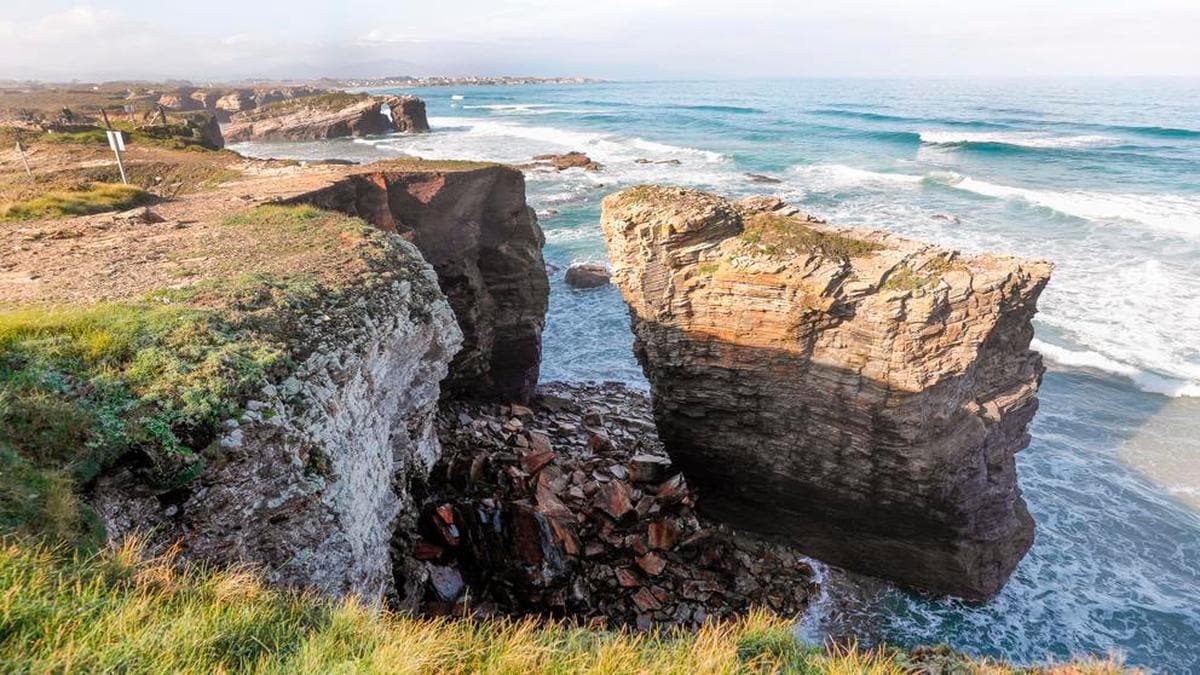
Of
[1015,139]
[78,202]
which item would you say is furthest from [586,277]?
[1015,139]

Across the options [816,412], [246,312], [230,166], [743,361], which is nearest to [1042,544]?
[816,412]

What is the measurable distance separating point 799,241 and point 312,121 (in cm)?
6913

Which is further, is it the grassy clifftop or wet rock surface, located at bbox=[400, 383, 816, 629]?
wet rock surface, located at bbox=[400, 383, 816, 629]

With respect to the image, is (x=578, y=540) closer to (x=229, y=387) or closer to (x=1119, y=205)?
(x=229, y=387)

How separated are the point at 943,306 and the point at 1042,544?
6.54m

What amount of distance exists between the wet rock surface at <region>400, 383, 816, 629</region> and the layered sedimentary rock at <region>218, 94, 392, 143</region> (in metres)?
61.1

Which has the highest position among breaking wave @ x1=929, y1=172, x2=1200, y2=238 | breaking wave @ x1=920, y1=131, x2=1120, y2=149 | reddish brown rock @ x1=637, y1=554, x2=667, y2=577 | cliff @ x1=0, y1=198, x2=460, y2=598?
cliff @ x1=0, y1=198, x2=460, y2=598

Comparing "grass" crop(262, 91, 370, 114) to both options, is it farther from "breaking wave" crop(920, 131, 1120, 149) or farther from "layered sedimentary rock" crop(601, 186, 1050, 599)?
"layered sedimentary rock" crop(601, 186, 1050, 599)

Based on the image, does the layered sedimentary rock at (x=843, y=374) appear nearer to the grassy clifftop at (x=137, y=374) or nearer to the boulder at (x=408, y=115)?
the grassy clifftop at (x=137, y=374)

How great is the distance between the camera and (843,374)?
10625 mm

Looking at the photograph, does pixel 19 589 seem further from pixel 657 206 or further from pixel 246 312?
pixel 657 206

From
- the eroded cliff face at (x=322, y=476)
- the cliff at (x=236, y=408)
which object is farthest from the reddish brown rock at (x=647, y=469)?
the eroded cliff face at (x=322, y=476)

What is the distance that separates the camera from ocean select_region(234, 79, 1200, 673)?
1132cm

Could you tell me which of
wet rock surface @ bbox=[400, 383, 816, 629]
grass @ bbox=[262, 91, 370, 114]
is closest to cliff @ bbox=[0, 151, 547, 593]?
wet rock surface @ bbox=[400, 383, 816, 629]
